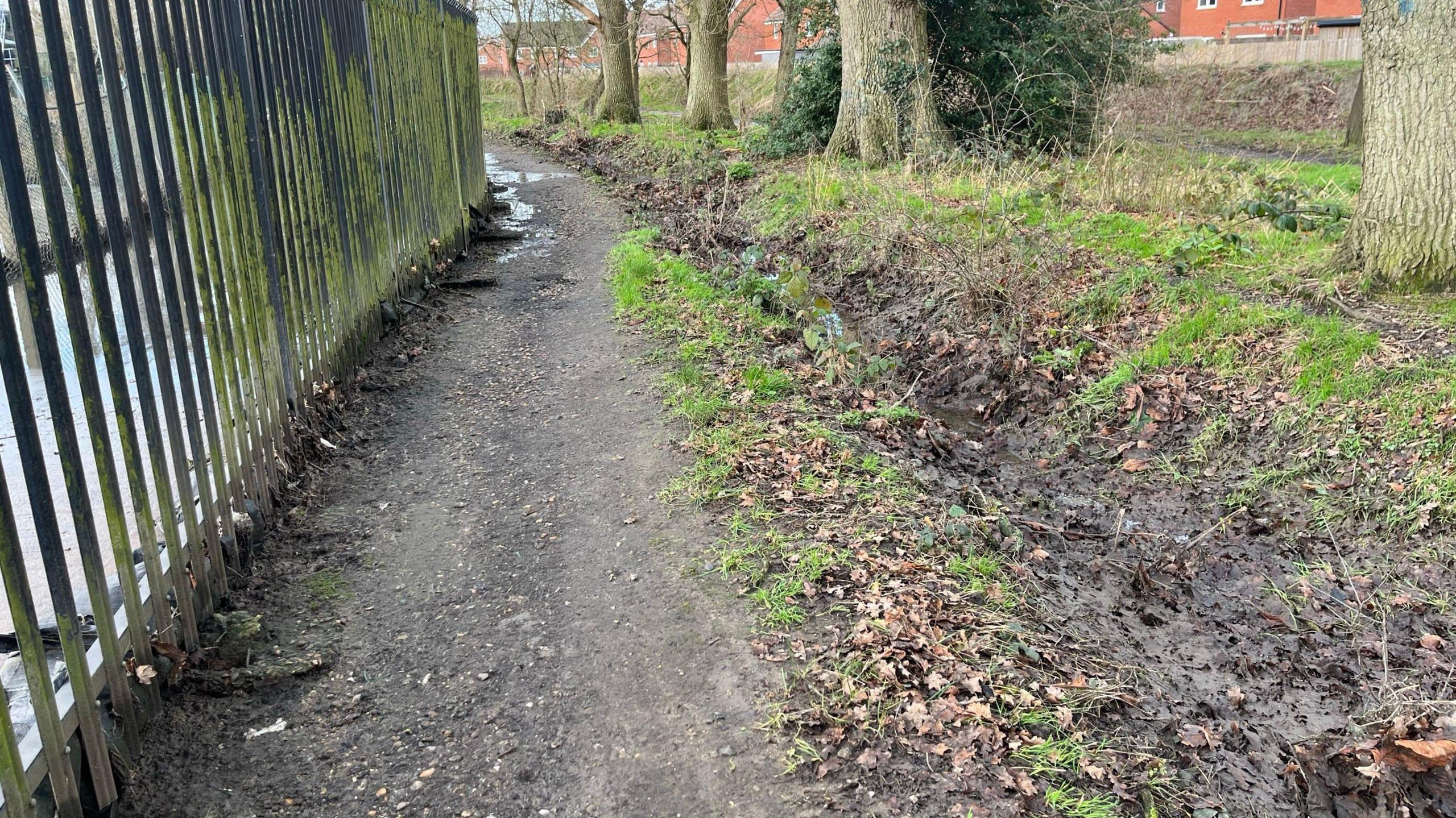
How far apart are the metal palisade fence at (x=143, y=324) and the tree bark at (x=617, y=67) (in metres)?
19.5

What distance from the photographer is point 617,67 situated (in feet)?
81.2

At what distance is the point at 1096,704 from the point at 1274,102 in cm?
2908

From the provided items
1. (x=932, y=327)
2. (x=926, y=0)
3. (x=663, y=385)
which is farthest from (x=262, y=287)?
(x=926, y=0)

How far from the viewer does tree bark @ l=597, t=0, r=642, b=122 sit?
80.0ft

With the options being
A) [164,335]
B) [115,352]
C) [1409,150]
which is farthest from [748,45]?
[115,352]

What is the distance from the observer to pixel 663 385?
242 inches

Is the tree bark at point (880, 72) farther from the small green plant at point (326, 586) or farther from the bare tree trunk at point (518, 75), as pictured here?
the bare tree trunk at point (518, 75)

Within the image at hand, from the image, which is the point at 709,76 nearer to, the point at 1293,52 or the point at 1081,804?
the point at 1293,52

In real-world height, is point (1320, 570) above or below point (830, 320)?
below

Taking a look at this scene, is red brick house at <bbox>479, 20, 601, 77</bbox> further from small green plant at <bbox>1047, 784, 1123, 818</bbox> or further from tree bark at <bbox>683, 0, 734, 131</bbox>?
small green plant at <bbox>1047, 784, 1123, 818</bbox>

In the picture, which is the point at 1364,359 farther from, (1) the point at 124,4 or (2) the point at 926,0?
(2) the point at 926,0

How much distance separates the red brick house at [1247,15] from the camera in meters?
39.9

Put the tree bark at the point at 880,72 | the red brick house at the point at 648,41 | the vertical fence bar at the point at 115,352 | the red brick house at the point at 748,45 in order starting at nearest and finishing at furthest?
1. the vertical fence bar at the point at 115,352
2. the tree bark at the point at 880,72
3. the red brick house at the point at 648,41
4. the red brick house at the point at 748,45

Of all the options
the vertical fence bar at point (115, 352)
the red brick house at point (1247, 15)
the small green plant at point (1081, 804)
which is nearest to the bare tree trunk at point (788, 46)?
the vertical fence bar at point (115, 352)
